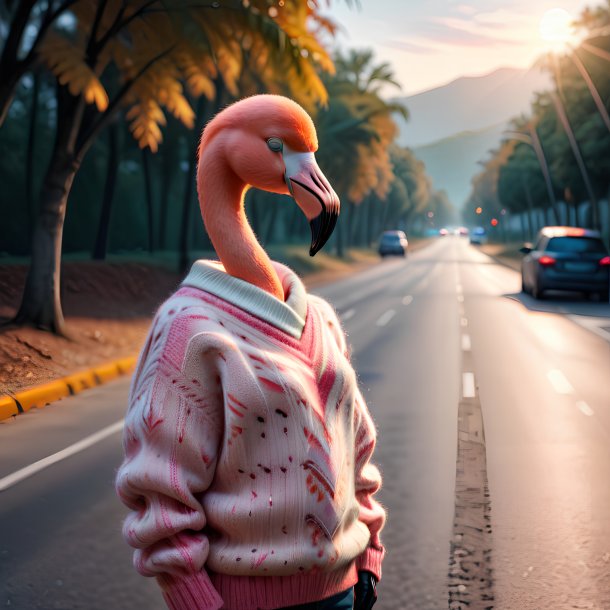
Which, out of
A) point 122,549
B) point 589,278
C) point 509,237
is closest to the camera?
point 122,549

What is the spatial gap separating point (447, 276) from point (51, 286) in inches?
1155

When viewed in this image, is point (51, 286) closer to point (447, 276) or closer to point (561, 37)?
point (561, 37)

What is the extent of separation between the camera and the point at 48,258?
1366 centimetres

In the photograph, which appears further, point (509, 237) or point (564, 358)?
point (509, 237)

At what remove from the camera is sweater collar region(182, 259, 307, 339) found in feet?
6.53

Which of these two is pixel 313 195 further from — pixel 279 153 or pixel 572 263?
pixel 572 263

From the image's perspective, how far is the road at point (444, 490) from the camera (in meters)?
4.79

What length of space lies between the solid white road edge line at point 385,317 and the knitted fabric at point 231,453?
17384 mm

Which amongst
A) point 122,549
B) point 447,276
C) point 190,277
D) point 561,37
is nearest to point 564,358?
point 122,549

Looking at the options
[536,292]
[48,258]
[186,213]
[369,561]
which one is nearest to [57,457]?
[369,561]

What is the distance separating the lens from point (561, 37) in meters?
27.6

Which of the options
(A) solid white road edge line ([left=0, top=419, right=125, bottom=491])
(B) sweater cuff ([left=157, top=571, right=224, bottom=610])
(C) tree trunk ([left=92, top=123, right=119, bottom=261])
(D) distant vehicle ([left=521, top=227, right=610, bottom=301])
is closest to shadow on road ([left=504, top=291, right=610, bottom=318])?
(D) distant vehicle ([left=521, top=227, right=610, bottom=301])

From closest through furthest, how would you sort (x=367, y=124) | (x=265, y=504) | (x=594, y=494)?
(x=265, y=504), (x=594, y=494), (x=367, y=124)

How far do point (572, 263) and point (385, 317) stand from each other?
20.0 feet
